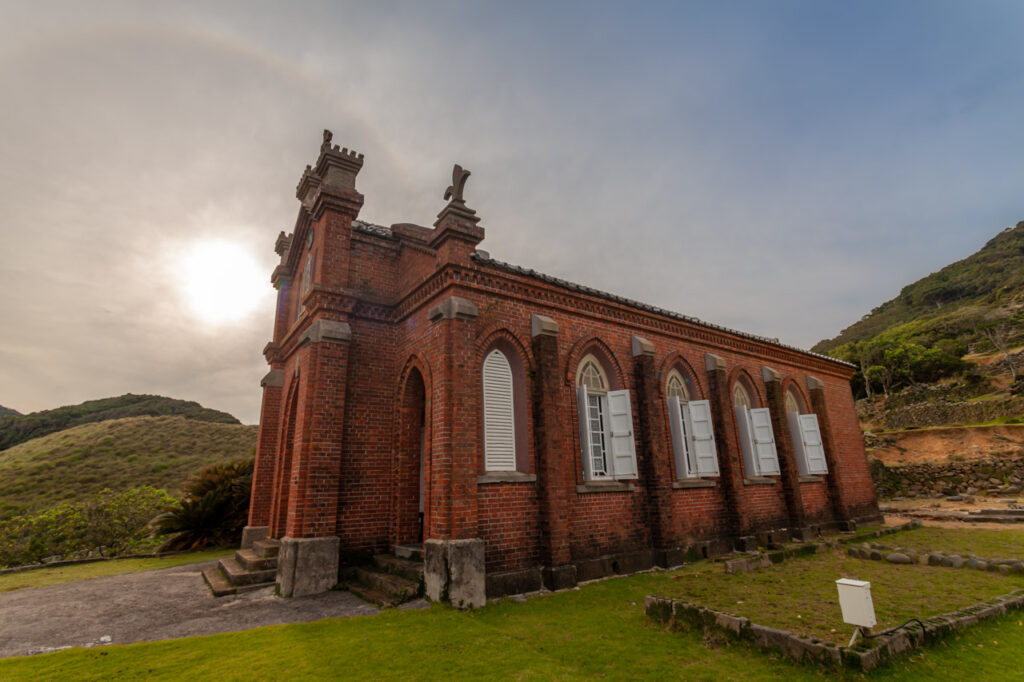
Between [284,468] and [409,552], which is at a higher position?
[284,468]

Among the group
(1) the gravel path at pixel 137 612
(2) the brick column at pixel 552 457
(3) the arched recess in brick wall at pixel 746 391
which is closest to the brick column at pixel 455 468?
(1) the gravel path at pixel 137 612

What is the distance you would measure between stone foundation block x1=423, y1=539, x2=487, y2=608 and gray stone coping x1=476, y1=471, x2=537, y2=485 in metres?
1.06

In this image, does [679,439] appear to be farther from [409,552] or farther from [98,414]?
[98,414]

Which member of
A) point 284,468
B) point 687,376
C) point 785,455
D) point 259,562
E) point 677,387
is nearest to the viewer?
point 259,562

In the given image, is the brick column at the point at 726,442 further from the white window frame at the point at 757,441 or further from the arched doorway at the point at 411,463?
the arched doorway at the point at 411,463

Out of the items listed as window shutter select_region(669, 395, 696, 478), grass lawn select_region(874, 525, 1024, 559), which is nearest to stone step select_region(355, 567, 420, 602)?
window shutter select_region(669, 395, 696, 478)

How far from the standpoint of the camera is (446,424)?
795 cm

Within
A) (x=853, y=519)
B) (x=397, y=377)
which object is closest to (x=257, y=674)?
(x=397, y=377)

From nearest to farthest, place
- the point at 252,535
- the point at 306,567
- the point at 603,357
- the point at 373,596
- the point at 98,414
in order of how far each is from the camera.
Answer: the point at 373,596
the point at 306,567
the point at 603,357
the point at 252,535
the point at 98,414

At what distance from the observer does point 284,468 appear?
35.3 ft

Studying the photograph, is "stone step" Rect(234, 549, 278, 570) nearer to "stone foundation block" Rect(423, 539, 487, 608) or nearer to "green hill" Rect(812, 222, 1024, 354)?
"stone foundation block" Rect(423, 539, 487, 608)

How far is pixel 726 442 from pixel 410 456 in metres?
8.19

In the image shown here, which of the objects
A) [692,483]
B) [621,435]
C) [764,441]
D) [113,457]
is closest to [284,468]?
[621,435]

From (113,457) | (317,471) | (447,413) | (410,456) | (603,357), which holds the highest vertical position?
(603,357)
